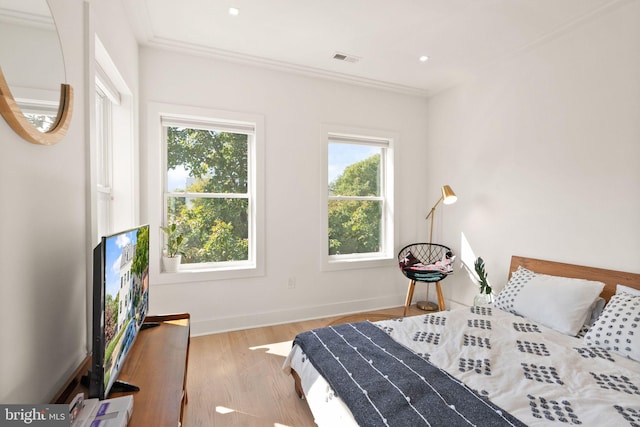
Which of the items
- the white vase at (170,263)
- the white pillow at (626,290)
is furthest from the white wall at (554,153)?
the white vase at (170,263)

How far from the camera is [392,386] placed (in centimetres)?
141

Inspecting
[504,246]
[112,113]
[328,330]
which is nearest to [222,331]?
[328,330]

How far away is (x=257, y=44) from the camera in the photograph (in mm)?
2844

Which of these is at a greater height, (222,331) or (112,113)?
(112,113)

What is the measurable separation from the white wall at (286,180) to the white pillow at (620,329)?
2145 millimetres

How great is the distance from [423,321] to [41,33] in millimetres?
2441

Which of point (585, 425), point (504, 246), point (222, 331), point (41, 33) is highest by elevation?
point (41, 33)

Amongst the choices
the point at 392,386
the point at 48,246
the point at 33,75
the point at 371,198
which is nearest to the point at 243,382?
the point at 392,386

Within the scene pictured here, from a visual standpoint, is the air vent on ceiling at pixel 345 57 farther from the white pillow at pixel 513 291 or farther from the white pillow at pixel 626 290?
the white pillow at pixel 626 290

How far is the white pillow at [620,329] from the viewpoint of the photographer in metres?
1.76

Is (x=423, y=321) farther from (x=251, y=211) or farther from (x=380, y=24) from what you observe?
(x=380, y=24)

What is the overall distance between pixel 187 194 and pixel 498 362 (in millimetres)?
2821

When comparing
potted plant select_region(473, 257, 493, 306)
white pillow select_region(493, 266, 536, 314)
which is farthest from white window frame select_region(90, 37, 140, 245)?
potted plant select_region(473, 257, 493, 306)

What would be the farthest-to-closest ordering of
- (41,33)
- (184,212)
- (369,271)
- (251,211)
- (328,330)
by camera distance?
(369,271) < (251,211) < (184,212) < (328,330) < (41,33)
